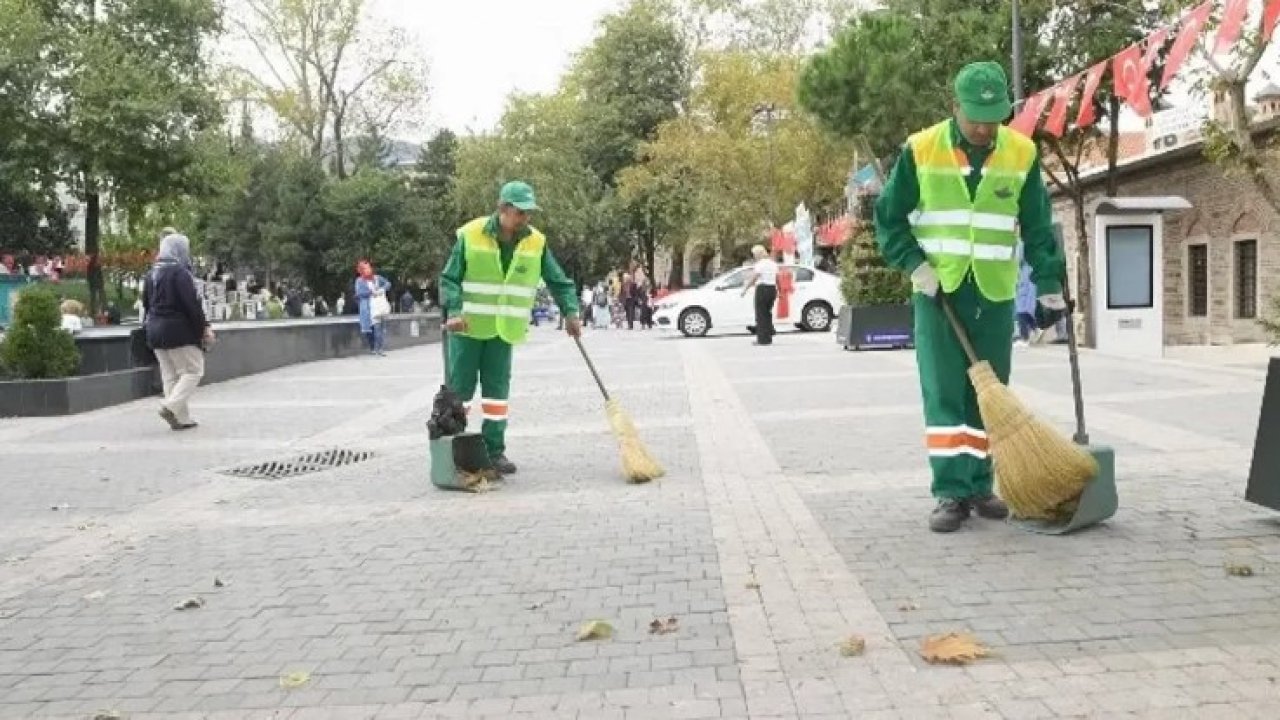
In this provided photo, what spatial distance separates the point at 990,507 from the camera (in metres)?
5.41

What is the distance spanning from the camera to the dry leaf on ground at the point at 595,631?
4004 mm

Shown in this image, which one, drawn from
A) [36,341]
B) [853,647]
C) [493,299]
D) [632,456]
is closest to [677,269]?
[36,341]

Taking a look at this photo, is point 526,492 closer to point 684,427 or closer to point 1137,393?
point 684,427

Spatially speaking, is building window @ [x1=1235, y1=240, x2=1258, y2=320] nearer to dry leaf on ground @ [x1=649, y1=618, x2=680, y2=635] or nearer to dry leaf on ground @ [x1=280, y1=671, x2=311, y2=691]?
dry leaf on ground @ [x1=649, y1=618, x2=680, y2=635]

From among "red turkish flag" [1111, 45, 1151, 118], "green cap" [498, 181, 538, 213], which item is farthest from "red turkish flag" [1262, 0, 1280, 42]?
"green cap" [498, 181, 538, 213]

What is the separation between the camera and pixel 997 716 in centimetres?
317

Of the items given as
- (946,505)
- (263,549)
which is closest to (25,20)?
(263,549)

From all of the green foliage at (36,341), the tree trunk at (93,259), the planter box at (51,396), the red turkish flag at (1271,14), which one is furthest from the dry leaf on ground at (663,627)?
the tree trunk at (93,259)

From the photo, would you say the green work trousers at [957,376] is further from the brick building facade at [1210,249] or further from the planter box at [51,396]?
the brick building facade at [1210,249]

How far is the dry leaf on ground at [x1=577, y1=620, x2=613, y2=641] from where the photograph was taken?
400cm

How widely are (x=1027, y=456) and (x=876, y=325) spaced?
41.0 feet

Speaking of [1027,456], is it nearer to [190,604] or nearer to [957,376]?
[957,376]

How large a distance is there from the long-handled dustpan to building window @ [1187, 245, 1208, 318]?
21.0m

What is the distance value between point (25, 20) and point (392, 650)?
93.6 ft
